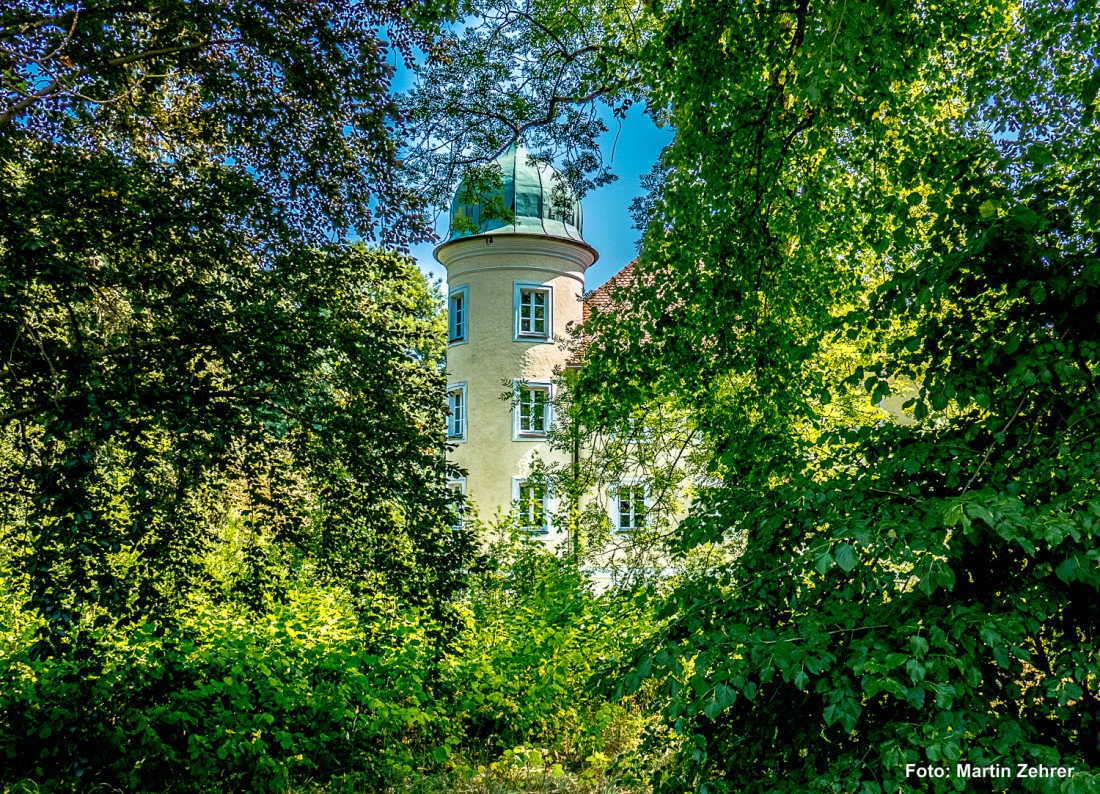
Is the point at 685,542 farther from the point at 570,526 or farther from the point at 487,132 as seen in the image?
the point at 487,132

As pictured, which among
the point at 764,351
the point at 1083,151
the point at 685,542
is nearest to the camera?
the point at 1083,151

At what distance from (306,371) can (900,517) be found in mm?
3472

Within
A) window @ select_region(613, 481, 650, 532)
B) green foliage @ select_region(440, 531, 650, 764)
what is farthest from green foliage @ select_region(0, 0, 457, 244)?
window @ select_region(613, 481, 650, 532)

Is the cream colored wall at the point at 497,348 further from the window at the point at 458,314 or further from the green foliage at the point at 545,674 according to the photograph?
the green foliage at the point at 545,674

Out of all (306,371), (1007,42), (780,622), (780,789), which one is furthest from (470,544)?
(1007,42)

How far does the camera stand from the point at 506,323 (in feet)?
57.0

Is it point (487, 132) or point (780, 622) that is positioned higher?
point (487, 132)

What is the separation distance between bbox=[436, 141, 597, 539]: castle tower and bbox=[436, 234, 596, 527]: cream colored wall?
0.02 m

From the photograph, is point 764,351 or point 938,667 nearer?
point 938,667

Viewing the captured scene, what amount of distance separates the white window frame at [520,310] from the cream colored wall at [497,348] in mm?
73

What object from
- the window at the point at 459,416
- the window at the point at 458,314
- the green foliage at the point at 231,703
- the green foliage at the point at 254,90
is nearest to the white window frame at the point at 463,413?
the window at the point at 459,416

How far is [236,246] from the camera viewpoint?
4832 millimetres

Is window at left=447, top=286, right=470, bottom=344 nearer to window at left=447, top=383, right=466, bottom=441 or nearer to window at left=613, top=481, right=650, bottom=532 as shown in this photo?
window at left=447, top=383, right=466, bottom=441

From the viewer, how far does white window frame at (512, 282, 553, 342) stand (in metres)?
17.4
